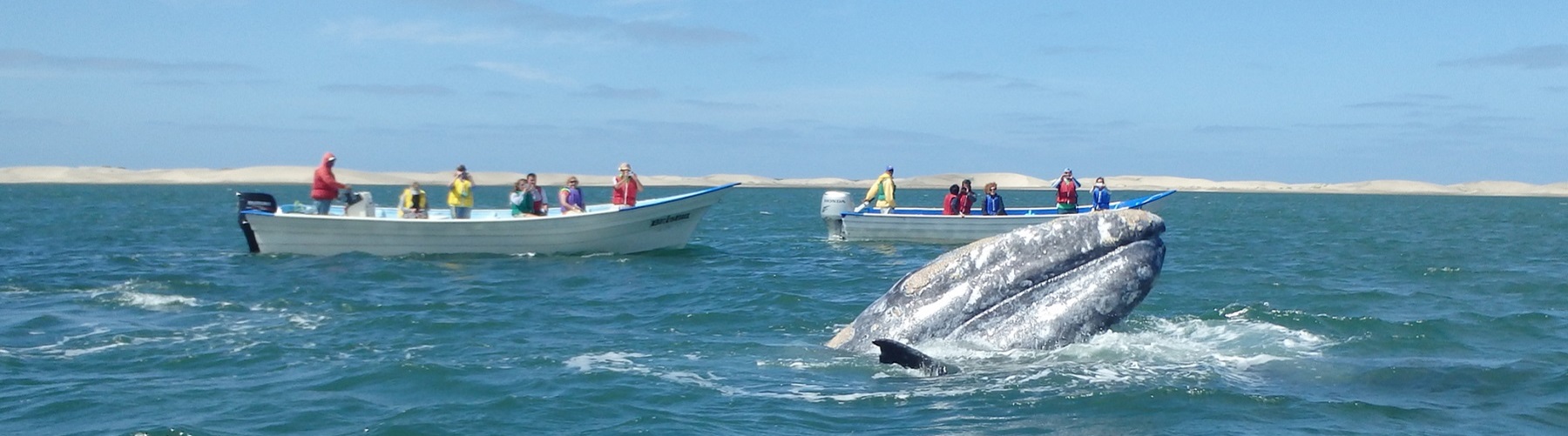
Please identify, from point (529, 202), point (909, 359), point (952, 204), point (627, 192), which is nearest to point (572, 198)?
point (529, 202)

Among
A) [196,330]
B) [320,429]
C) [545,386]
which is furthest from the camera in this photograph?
[196,330]

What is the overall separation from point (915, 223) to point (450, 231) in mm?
10430

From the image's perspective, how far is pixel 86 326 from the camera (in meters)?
14.3

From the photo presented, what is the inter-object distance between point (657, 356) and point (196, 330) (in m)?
5.11

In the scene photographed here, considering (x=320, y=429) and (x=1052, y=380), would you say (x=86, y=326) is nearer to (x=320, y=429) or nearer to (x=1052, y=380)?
(x=320, y=429)

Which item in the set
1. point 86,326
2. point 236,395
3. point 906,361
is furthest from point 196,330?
point 906,361

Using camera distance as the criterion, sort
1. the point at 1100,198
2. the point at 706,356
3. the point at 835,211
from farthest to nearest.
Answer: the point at 835,211, the point at 1100,198, the point at 706,356

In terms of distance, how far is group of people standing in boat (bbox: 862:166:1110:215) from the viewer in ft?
92.9

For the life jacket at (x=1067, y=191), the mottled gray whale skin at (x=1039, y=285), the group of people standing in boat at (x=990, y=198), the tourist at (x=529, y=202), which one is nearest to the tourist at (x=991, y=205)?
the group of people standing in boat at (x=990, y=198)

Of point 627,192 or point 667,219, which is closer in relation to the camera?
point 627,192

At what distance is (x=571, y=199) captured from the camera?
24.9 m

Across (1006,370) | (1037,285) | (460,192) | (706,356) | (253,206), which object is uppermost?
(460,192)

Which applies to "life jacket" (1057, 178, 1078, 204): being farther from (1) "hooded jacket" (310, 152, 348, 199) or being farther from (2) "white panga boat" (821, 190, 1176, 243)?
(1) "hooded jacket" (310, 152, 348, 199)

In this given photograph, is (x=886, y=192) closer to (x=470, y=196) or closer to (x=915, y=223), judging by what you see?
(x=915, y=223)
